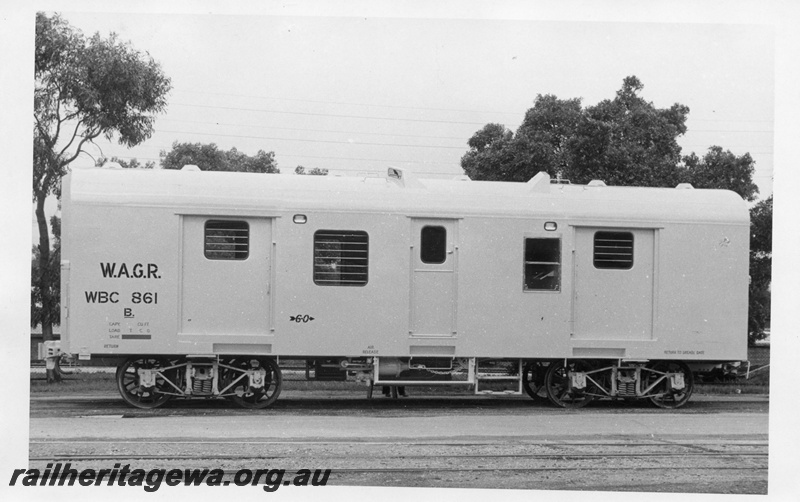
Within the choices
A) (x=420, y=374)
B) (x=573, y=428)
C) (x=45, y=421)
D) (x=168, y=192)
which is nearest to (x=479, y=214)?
(x=420, y=374)

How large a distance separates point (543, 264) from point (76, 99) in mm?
9263

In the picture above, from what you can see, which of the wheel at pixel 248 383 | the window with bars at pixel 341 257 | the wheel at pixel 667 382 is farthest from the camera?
the wheel at pixel 667 382

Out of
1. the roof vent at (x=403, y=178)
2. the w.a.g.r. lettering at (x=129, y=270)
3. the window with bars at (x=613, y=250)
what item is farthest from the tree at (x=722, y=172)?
the w.a.g.r. lettering at (x=129, y=270)

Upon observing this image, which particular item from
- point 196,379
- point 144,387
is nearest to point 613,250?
point 196,379

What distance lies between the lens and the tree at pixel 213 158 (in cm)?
1952

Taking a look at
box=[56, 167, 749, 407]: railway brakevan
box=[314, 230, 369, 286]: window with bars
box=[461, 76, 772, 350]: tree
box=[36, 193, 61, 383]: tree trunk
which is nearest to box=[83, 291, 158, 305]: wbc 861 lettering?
box=[56, 167, 749, 407]: railway brakevan

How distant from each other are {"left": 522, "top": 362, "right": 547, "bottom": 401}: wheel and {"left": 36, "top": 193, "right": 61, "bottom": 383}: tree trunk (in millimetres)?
8989

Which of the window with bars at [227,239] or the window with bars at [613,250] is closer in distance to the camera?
the window with bars at [227,239]

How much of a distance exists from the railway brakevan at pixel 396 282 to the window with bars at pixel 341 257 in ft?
0.07

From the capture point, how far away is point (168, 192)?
1364 cm

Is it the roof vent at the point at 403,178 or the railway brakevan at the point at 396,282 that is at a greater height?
the roof vent at the point at 403,178

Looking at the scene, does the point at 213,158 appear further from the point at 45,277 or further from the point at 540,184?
the point at 540,184

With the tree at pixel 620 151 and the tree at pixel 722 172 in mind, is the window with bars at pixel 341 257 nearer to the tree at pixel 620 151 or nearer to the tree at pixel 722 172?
the tree at pixel 620 151

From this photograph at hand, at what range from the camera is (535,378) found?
15336mm
